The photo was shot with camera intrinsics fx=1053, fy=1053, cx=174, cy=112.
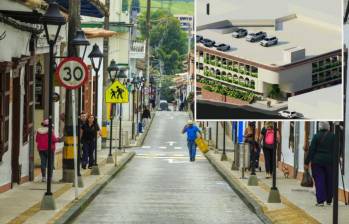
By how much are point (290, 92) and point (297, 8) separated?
1.28 m

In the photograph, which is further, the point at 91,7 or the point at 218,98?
the point at 91,7

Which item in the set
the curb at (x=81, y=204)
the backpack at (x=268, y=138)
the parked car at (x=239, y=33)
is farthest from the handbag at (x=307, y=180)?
the parked car at (x=239, y=33)

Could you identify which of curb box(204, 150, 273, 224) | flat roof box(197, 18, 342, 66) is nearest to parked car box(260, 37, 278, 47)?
flat roof box(197, 18, 342, 66)

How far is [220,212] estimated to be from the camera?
1995 cm

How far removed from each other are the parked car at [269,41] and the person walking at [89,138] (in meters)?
16.5

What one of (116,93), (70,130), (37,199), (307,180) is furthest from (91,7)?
(37,199)

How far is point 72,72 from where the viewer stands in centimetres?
2109

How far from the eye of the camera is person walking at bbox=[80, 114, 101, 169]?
31.9 meters

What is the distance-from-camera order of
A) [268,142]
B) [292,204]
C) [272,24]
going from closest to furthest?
[272,24]
[292,204]
[268,142]

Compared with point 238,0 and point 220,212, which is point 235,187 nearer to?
point 220,212

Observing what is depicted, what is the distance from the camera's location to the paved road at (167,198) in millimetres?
18641

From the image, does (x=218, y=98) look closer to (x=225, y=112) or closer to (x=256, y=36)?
(x=225, y=112)

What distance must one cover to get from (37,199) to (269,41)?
7189mm

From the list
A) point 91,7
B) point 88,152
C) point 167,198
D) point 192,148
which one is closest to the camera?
point 167,198
